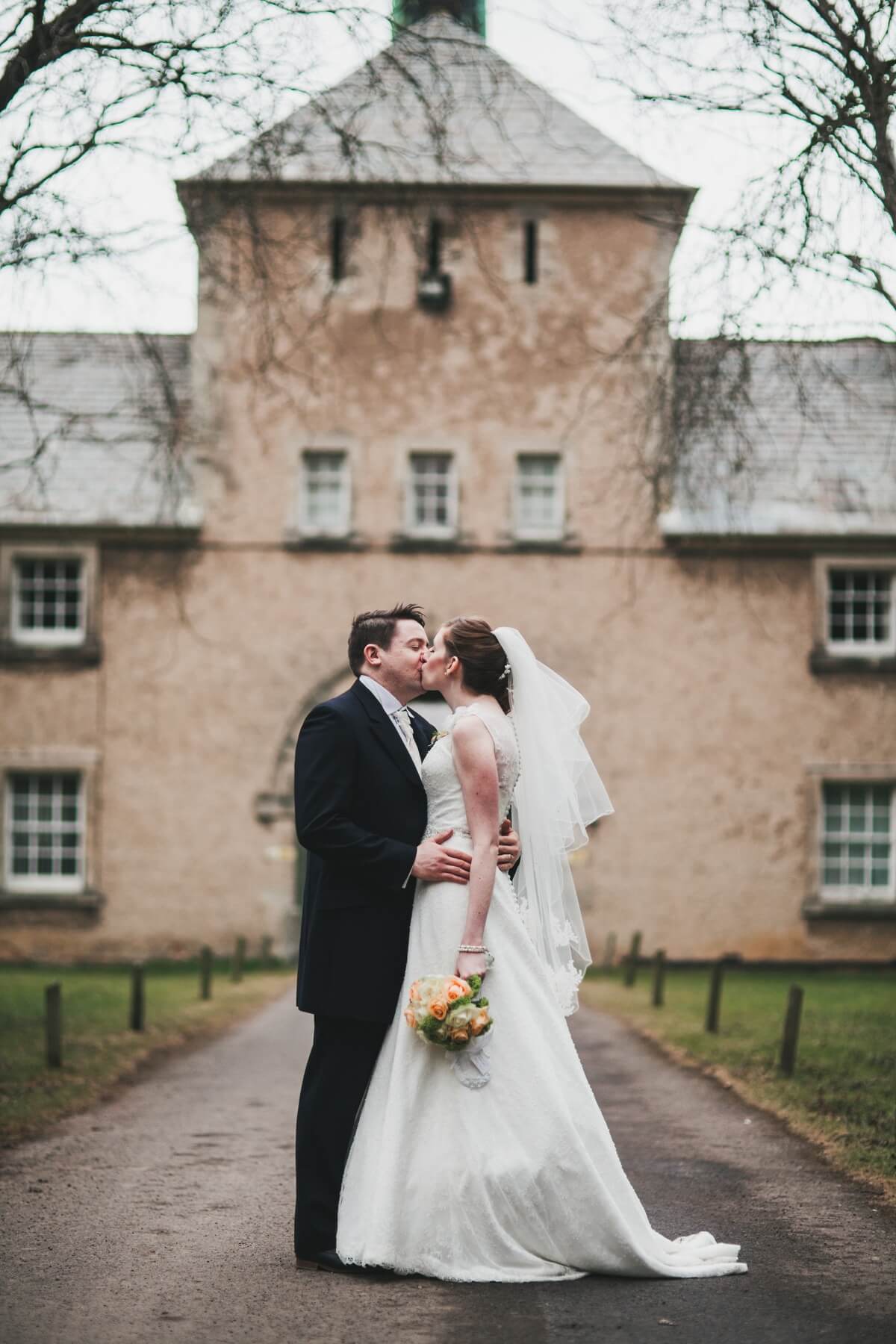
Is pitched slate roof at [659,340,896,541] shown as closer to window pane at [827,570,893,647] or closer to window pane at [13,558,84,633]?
window pane at [827,570,893,647]

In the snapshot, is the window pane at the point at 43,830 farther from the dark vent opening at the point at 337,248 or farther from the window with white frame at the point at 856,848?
the window with white frame at the point at 856,848

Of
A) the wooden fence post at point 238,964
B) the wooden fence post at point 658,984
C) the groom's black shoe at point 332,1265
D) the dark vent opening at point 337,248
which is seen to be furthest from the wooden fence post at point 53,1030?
the dark vent opening at point 337,248

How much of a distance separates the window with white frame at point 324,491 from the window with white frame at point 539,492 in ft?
8.44

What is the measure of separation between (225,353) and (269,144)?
14334 mm

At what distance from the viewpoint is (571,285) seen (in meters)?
23.0

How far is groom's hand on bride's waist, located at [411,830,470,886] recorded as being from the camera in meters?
5.50

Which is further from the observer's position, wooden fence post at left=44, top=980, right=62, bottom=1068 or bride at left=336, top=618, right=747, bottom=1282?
wooden fence post at left=44, top=980, right=62, bottom=1068

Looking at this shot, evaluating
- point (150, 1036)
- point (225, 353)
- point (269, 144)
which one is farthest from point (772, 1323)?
point (225, 353)

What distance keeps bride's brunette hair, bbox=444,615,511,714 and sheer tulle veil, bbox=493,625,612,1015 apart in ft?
0.61

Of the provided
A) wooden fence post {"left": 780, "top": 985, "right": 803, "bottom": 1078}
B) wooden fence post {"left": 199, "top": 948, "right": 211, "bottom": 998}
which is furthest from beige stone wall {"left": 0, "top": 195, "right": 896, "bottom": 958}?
wooden fence post {"left": 780, "top": 985, "right": 803, "bottom": 1078}

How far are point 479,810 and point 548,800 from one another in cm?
62

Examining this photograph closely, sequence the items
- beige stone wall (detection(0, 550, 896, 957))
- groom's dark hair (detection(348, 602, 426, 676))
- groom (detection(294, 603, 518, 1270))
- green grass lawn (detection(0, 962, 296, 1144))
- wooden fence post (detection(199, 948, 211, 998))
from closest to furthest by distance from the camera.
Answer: groom (detection(294, 603, 518, 1270)) → groom's dark hair (detection(348, 602, 426, 676)) → green grass lawn (detection(0, 962, 296, 1144)) → wooden fence post (detection(199, 948, 211, 998)) → beige stone wall (detection(0, 550, 896, 957))

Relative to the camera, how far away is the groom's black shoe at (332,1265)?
526 cm

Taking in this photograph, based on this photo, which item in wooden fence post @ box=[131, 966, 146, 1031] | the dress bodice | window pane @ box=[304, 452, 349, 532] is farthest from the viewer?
window pane @ box=[304, 452, 349, 532]
